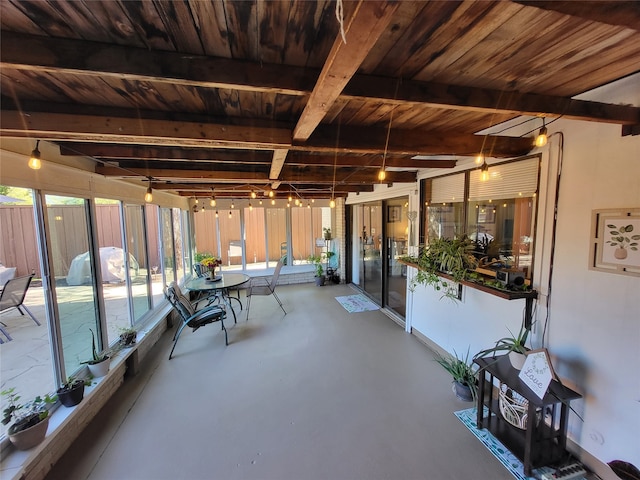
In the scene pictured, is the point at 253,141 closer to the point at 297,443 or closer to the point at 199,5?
the point at 199,5

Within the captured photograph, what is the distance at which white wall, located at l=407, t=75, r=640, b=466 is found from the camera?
165 centimetres

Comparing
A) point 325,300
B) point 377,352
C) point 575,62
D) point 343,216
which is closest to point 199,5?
point 575,62

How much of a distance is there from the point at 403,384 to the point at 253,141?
2.77 metres

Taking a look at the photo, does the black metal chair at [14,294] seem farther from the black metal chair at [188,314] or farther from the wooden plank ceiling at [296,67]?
the black metal chair at [188,314]

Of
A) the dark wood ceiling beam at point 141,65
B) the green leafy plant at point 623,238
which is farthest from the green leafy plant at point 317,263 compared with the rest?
the dark wood ceiling beam at point 141,65

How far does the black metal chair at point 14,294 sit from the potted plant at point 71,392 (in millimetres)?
586

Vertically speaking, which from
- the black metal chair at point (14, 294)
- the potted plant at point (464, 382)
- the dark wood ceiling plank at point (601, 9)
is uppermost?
the dark wood ceiling plank at point (601, 9)

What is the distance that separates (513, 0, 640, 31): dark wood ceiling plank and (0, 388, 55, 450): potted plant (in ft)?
11.0

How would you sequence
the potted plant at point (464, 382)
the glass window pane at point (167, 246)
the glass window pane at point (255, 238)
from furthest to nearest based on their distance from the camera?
the glass window pane at point (255, 238) < the glass window pane at point (167, 246) < the potted plant at point (464, 382)

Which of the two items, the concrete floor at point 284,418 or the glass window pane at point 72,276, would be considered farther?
the glass window pane at point 72,276

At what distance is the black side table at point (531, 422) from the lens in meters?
1.79

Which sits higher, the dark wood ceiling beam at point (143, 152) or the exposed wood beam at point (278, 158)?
the dark wood ceiling beam at point (143, 152)

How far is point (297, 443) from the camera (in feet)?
6.91

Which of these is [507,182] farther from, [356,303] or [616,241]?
[356,303]
